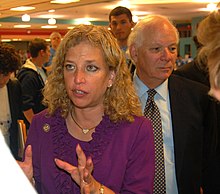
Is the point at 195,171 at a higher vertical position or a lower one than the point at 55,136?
lower

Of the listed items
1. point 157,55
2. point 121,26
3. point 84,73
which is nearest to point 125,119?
point 84,73

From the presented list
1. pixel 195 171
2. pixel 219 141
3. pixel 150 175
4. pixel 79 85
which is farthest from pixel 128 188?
pixel 219 141

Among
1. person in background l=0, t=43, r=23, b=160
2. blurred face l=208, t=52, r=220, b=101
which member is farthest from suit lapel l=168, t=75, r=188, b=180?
person in background l=0, t=43, r=23, b=160

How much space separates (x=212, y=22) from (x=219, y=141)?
103 cm

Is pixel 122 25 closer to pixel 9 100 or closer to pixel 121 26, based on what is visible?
pixel 121 26

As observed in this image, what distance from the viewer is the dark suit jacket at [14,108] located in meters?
3.16

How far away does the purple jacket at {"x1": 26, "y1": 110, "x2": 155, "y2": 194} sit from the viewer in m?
1.51

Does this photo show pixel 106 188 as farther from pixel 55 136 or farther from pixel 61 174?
pixel 55 136

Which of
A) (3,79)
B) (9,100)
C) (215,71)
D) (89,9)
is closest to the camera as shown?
(215,71)

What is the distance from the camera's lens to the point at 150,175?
5.04 ft

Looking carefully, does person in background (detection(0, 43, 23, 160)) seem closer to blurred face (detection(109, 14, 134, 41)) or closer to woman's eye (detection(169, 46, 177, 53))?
blurred face (detection(109, 14, 134, 41))

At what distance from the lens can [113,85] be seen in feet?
5.49

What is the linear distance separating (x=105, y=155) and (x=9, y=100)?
194 centimetres

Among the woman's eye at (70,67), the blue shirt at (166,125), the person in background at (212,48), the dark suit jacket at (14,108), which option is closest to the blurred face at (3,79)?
the dark suit jacket at (14,108)
